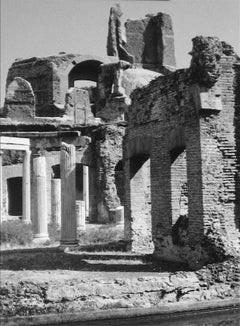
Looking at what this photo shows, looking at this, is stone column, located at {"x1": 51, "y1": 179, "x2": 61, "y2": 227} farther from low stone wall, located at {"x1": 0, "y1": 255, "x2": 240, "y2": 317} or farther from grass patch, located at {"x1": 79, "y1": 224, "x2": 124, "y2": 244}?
low stone wall, located at {"x1": 0, "y1": 255, "x2": 240, "y2": 317}

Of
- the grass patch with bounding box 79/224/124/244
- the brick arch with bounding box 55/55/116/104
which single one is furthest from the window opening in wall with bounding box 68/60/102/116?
the grass patch with bounding box 79/224/124/244

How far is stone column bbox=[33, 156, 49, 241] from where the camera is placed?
52.1 ft

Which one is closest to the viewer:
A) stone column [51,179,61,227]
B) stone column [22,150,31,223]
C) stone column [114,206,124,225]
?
stone column [51,179,61,227]

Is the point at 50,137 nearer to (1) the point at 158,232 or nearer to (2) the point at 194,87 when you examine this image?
(1) the point at 158,232

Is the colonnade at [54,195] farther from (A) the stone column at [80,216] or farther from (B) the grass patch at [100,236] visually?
(B) the grass patch at [100,236]

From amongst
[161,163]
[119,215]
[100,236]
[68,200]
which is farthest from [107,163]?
[161,163]

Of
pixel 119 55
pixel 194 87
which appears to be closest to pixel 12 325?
pixel 194 87

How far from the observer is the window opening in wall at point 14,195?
24.4 m

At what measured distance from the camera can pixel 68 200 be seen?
46.8ft

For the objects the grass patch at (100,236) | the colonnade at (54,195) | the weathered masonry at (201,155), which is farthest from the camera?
the grass patch at (100,236)

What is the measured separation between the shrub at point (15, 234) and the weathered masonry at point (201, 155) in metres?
5.41

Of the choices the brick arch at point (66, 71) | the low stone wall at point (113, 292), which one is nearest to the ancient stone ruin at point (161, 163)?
the low stone wall at point (113, 292)

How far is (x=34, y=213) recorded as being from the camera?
52.5 ft

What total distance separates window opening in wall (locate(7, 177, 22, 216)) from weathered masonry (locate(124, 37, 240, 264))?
14.0m
